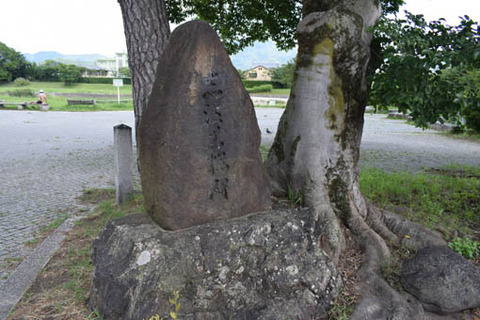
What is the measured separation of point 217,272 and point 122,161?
3388mm

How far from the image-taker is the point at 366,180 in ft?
21.6

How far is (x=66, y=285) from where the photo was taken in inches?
131

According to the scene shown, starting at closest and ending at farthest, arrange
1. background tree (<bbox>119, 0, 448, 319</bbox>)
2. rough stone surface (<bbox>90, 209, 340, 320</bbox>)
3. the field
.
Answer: rough stone surface (<bbox>90, 209, 340, 320</bbox>), background tree (<bbox>119, 0, 448, 319</bbox>), the field

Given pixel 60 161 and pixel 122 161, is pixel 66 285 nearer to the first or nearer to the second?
pixel 122 161

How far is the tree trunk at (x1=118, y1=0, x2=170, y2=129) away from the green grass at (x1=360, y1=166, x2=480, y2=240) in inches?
154

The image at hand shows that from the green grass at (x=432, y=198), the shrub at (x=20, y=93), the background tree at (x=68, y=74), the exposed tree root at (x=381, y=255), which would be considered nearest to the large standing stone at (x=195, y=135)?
the exposed tree root at (x=381, y=255)

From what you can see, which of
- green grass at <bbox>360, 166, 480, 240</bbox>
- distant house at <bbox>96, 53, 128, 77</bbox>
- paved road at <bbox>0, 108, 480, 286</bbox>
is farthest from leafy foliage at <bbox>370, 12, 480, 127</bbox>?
distant house at <bbox>96, 53, 128, 77</bbox>

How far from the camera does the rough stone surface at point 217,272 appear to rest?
2.75 metres

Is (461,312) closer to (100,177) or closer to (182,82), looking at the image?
(182,82)

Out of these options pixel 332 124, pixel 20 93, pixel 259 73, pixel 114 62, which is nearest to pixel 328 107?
pixel 332 124

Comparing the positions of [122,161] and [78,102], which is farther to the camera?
[78,102]

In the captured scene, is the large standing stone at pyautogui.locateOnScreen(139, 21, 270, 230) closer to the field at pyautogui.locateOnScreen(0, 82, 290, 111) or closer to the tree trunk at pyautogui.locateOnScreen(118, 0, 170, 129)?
the tree trunk at pyautogui.locateOnScreen(118, 0, 170, 129)

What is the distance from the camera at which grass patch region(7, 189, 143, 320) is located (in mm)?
2965

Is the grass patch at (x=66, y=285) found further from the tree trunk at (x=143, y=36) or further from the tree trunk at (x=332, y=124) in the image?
the tree trunk at (x=332, y=124)
